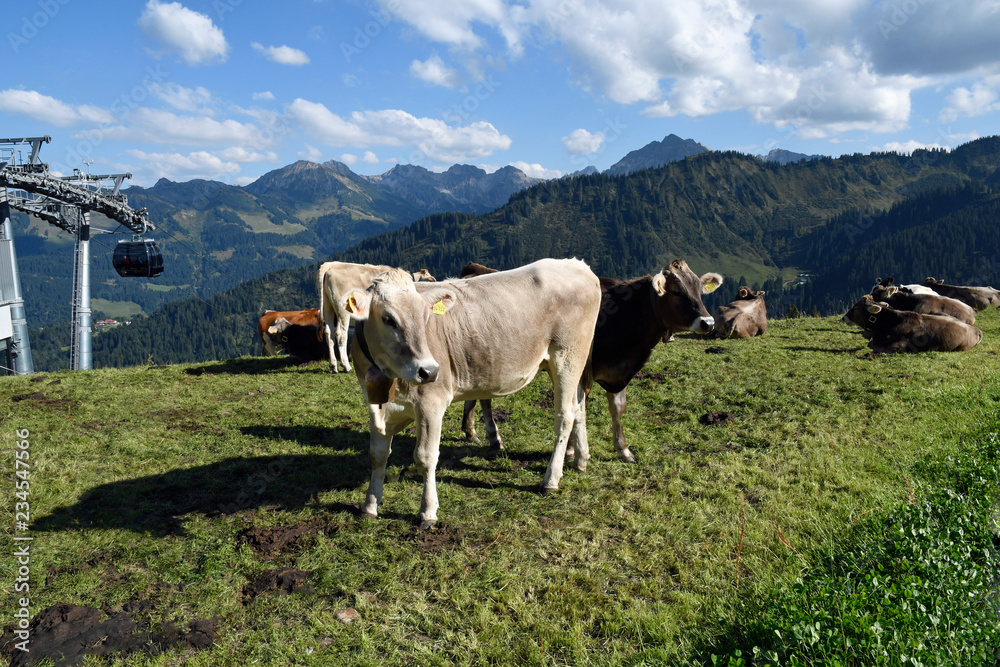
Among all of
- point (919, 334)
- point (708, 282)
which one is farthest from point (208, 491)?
point (919, 334)

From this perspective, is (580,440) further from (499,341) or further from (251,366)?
(251,366)

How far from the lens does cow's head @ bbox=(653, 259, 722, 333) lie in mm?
8375

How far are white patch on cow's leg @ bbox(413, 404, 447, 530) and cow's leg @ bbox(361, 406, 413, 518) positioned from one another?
1.46ft

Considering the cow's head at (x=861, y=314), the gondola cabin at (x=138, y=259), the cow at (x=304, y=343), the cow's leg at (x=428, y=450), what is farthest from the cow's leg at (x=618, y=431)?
the gondola cabin at (x=138, y=259)

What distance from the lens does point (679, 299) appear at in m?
8.52

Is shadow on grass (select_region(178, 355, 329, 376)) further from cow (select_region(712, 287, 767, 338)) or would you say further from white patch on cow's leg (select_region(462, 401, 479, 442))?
cow (select_region(712, 287, 767, 338))

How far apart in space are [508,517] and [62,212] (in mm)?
35815

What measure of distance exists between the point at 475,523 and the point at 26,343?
37.2 metres

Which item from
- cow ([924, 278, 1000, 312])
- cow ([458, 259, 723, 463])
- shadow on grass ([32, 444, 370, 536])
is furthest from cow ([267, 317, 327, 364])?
cow ([924, 278, 1000, 312])

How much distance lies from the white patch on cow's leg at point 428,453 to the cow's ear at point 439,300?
1248 mm

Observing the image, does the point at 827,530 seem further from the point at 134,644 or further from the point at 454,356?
the point at 134,644

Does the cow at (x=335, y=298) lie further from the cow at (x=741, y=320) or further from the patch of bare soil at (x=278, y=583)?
the cow at (x=741, y=320)

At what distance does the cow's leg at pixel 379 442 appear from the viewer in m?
6.94

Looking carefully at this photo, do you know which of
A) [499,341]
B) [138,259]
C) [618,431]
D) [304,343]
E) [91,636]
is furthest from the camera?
[138,259]
